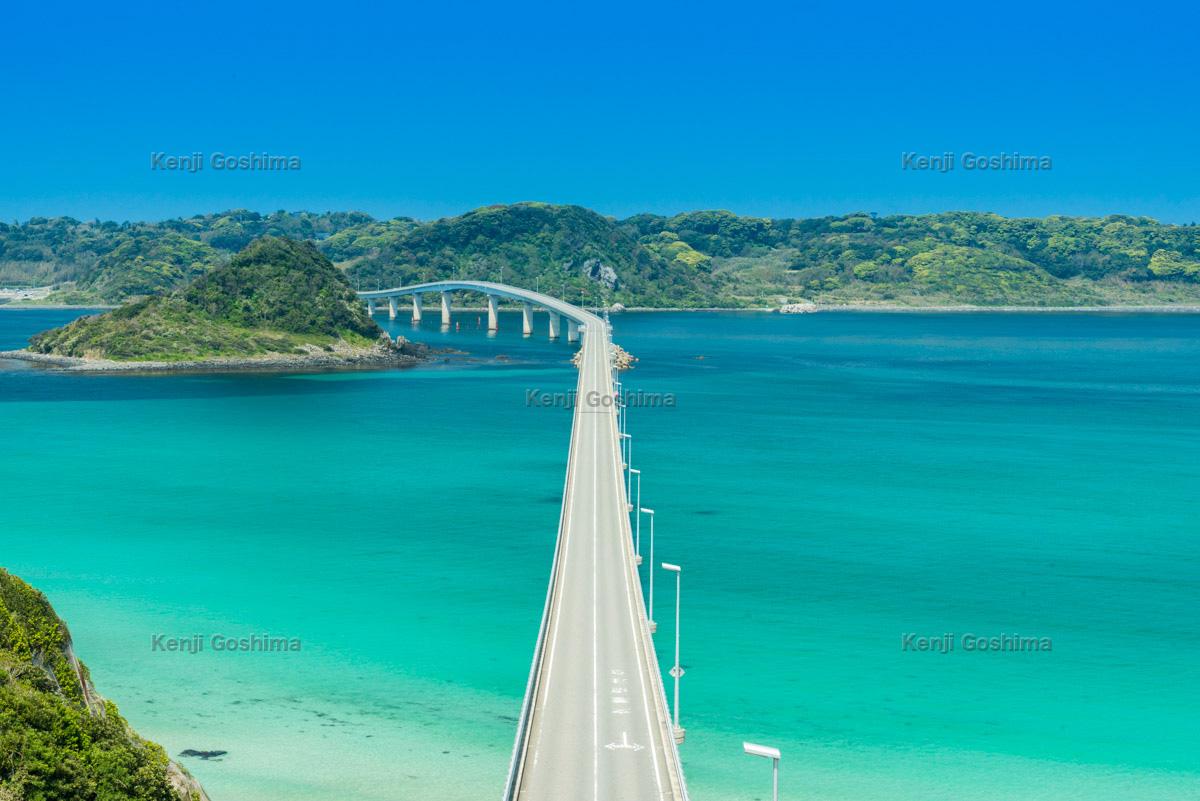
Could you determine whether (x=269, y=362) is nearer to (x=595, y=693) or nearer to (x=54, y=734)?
(x=595, y=693)

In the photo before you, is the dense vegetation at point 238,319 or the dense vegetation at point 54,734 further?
the dense vegetation at point 238,319

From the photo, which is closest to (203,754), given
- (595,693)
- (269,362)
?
(595,693)

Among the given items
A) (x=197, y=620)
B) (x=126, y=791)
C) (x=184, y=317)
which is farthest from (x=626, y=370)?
(x=126, y=791)

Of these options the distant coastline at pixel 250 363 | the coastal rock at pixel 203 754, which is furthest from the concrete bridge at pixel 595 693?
the distant coastline at pixel 250 363

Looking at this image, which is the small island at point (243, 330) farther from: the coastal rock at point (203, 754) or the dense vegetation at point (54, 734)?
the dense vegetation at point (54, 734)

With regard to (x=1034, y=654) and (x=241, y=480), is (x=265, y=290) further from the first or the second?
(x=1034, y=654)

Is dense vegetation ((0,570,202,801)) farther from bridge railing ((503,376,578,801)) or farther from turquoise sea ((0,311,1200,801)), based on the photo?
bridge railing ((503,376,578,801))

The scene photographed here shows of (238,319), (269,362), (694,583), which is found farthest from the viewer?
(238,319)

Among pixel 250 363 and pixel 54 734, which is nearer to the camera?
pixel 54 734
